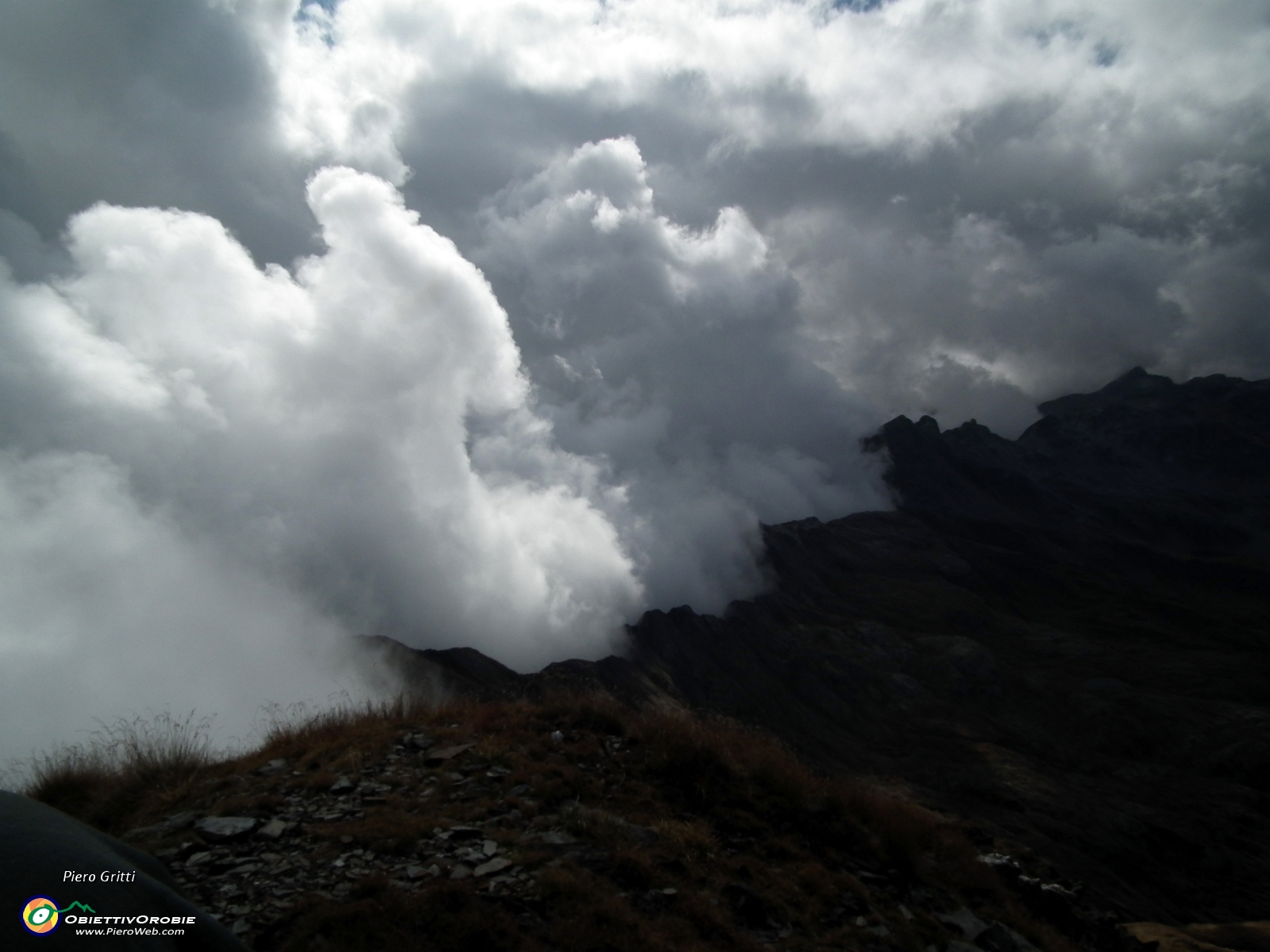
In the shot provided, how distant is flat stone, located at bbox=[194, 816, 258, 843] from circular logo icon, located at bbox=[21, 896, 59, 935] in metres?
5.78

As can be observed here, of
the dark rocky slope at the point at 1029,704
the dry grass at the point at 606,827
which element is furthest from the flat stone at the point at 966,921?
the dark rocky slope at the point at 1029,704

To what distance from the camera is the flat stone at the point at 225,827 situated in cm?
791

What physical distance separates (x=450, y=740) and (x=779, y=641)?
504 feet

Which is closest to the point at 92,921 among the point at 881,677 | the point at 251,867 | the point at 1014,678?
the point at 251,867

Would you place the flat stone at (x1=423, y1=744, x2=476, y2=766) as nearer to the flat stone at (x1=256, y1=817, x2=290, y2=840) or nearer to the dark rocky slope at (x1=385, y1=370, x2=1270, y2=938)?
the flat stone at (x1=256, y1=817, x2=290, y2=840)

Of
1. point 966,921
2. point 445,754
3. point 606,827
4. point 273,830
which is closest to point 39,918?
point 273,830

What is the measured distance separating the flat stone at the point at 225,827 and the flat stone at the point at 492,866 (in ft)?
9.05

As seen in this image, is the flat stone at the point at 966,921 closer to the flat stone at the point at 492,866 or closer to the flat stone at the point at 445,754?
the flat stone at the point at 492,866

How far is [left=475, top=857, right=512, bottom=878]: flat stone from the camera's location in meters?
7.50

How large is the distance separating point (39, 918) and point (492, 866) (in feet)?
17.6

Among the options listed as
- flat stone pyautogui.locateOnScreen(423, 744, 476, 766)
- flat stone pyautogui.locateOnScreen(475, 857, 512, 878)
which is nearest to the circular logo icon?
flat stone pyautogui.locateOnScreen(475, 857, 512, 878)

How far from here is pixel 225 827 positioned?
8.05 metres

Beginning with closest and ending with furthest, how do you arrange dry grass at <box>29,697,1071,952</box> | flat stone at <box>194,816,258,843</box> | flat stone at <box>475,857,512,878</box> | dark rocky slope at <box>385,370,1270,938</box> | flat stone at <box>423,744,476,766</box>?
dry grass at <box>29,697,1071,952</box>
flat stone at <box>475,857,512,878</box>
flat stone at <box>194,816,258,843</box>
flat stone at <box>423,744,476,766</box>
dark rocky slope at <box>385,370,1270,938</box>

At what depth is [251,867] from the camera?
730 cm
